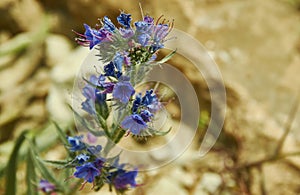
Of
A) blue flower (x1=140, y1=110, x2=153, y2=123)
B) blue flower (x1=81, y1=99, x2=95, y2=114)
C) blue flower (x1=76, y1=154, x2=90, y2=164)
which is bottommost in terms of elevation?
blue flower (x1=76, y1=154, x2=90, y2=164)

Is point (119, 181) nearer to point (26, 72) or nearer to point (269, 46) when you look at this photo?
point (26, 72)

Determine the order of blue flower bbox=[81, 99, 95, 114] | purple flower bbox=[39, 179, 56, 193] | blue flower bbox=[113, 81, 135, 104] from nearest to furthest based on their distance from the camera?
1. blue flower bbox=[113, 81, 135, 104]
2. blue flower bbox=[81, 99, 95, 114]
3. purple flower bbox=[39, 179, 56, 193]

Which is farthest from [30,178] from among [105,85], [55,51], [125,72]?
[55,51]

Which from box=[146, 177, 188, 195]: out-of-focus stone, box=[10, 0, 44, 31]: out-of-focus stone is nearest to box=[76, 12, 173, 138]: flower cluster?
box=[146, 177, 188, 195]: out-of-focus stone

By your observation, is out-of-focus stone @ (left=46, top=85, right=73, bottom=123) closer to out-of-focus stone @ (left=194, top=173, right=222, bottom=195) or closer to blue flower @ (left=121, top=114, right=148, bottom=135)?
out-of-focus stone @ (left=194, top=173, right=222, bottom=195)

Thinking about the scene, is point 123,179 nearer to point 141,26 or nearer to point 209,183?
point 141,26

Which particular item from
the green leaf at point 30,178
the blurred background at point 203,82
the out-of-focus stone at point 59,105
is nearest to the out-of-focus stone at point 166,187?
the blurred background at point 203,82
